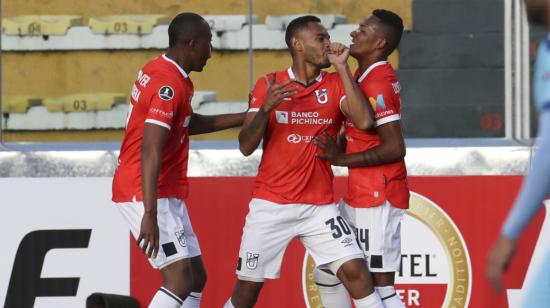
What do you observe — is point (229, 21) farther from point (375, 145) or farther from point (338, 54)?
point (375, 145)

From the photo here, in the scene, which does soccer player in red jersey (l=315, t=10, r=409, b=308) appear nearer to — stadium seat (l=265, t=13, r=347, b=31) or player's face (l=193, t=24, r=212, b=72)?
player's face (l=193, t=24, r=212, b=72)

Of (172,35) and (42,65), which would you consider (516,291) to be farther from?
(42,65)

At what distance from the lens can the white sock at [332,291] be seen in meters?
6.35

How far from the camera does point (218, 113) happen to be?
699cm

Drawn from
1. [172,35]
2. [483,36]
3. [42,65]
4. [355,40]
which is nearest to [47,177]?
[42,65]

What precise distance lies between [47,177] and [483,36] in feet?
9.40

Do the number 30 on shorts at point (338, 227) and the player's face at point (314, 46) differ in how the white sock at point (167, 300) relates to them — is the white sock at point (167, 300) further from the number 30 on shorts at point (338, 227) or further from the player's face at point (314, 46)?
the player's face at point (314, 46)

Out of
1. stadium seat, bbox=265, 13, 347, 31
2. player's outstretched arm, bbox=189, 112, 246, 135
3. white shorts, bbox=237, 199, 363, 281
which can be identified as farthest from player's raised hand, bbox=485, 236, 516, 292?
stadium seat, bbox=265, 13, 347, 31

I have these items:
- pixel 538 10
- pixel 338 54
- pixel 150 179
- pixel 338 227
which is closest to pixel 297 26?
pixel 338 54

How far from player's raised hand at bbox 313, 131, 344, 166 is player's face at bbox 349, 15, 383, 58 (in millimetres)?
504

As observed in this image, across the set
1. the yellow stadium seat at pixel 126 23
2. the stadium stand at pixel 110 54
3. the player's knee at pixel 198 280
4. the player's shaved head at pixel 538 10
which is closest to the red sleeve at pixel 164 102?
the player's knee at pixel 198 280

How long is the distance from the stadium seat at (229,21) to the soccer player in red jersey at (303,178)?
130 centimetres

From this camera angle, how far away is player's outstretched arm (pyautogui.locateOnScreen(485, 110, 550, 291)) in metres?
3.34

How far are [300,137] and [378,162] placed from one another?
423mm
